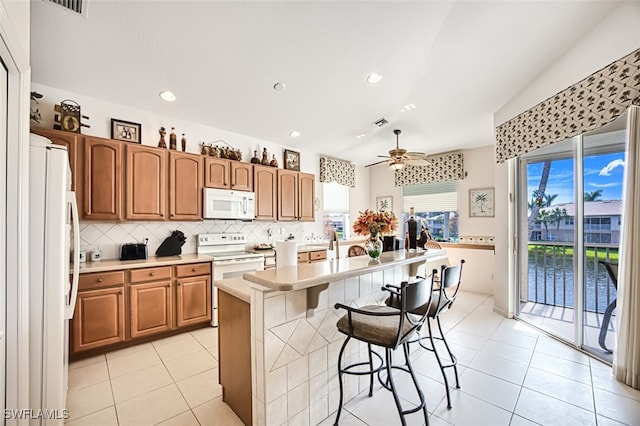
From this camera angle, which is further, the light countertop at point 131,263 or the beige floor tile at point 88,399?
the light countertop at point 131,263

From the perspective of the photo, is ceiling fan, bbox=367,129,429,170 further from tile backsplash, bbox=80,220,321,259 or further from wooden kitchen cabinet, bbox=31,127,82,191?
wooden kitchen cabinet, bbox=31,127,82,191

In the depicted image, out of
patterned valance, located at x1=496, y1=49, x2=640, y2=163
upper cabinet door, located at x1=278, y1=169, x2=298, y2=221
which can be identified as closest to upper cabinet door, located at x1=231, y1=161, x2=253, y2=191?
upper cabinet door, located at x1=278, y1=169, x2=298, y2=221

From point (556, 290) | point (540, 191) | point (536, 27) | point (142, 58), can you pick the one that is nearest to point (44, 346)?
point (142, 58)

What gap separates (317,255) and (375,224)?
267 centimetres

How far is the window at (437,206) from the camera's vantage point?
17.9 ft

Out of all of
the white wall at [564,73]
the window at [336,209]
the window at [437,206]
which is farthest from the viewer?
the window at [336,209]

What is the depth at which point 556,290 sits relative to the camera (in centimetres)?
346

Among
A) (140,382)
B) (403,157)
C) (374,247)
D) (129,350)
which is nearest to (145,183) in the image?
(129,350)

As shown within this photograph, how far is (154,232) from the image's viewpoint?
11.5ft

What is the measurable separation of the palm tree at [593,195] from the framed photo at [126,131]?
16.8ft

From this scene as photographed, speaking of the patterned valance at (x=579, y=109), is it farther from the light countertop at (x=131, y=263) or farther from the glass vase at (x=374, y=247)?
the light countertop at (x=131, y=263)

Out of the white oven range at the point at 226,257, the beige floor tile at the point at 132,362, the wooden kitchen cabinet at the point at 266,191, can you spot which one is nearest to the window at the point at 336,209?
the wooden kitchen cabinet at the point at 266,191

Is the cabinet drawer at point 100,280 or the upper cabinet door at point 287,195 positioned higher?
the upper cabinet door at point 287,195

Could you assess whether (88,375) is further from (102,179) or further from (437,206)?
(437,206)
